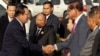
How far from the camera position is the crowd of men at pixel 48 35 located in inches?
271

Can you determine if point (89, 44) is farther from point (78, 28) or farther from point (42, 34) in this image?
point (42, 34)

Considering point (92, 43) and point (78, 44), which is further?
point (78, 44)

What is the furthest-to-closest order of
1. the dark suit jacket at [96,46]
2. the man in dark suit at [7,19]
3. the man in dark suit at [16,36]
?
1. the man in dark suit at [7,19]
2. the man in dark suit at [16,36]
3. the dark suit jacket at [96,46]

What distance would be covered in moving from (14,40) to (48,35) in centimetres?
142

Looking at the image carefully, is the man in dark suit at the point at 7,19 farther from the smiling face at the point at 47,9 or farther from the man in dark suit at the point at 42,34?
the smiling face at the point at 47,9

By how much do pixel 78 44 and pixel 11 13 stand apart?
2358 mm

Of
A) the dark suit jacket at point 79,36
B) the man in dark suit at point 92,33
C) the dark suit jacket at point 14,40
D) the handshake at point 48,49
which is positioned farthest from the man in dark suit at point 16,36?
the man in dark suit at point 92,33

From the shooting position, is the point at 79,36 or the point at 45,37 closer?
the point at 79,36

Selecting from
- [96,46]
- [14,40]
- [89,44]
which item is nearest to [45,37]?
[14,40]

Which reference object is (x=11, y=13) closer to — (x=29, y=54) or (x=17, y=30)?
(x=29, y=54)

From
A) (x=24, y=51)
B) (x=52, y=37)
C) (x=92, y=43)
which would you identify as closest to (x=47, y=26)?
(x=52, y=37)

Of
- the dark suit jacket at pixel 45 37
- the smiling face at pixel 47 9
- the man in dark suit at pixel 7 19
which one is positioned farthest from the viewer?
the smiling face at pixel 47 9

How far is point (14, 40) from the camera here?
321 inches

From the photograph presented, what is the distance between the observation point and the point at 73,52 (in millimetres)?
8039
